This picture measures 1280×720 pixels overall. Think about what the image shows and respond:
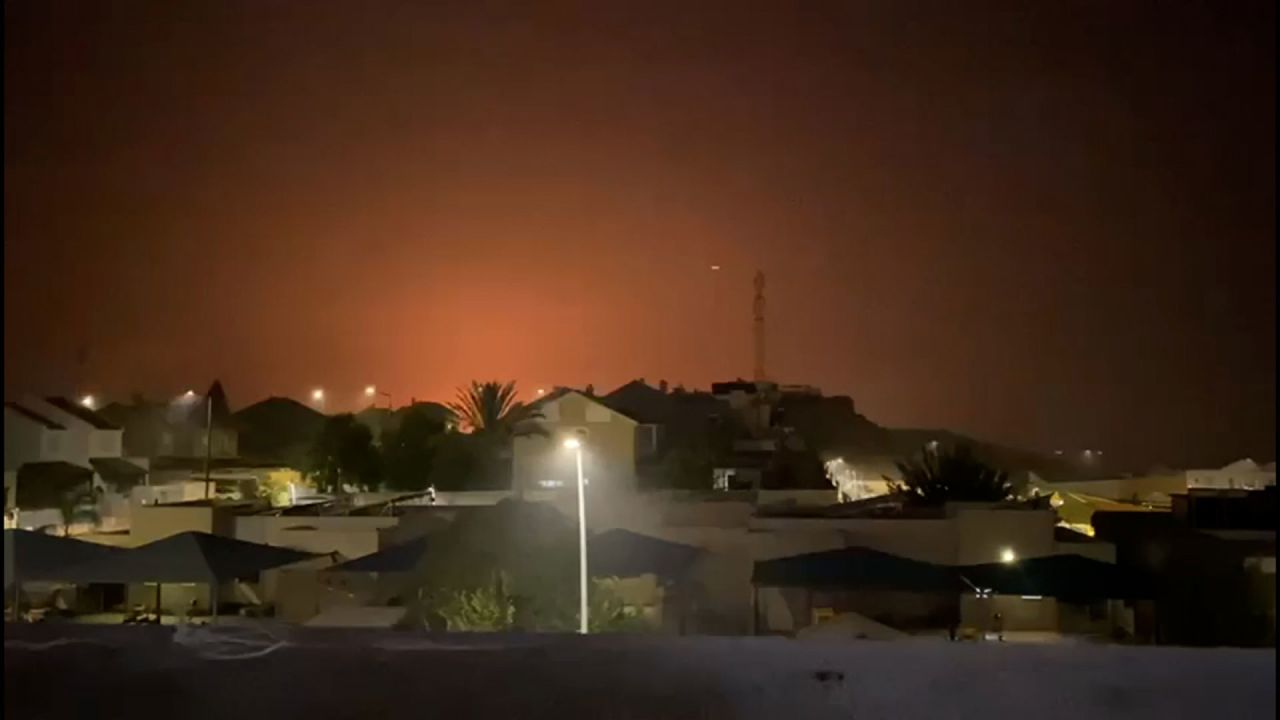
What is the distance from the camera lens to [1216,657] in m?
1.16

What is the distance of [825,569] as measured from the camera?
9.45 metres

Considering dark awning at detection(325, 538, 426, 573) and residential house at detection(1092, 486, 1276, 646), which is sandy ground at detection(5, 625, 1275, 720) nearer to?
residential house at detection(1092, 486, 1276, 646)

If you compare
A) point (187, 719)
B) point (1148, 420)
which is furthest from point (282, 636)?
point (1148, 420)

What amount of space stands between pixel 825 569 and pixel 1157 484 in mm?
11192

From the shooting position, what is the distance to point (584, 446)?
18625 millimetres

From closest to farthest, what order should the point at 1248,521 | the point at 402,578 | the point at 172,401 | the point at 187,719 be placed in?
the point at 187,719
the point at 402,578
the point at 1248,521
the point at 172,401

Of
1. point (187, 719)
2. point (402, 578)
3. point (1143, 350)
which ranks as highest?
point (1143, 350)

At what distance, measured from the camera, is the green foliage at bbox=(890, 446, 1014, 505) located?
1641 cm

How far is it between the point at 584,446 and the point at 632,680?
57.5 feet

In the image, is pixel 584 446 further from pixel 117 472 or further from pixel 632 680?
pixel 632 680

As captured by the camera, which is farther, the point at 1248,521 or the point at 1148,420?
the point at 1148,420

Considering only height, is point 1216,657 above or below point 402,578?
above

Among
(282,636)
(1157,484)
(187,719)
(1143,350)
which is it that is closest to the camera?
(187,719)

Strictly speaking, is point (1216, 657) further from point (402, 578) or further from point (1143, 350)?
point (1143, 350)
